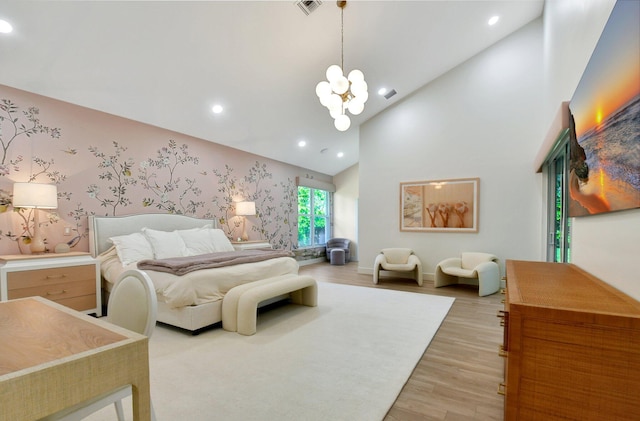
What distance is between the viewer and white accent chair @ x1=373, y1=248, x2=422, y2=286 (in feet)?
16.6

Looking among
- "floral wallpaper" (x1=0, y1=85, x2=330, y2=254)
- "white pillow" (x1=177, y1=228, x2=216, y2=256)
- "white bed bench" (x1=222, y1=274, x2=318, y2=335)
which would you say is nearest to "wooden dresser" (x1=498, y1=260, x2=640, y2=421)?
"white bed bench" (x1=222, y1=274, x2=318, y2=335)

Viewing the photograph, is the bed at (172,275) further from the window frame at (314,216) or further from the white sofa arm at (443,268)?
the window frame at (314,216)

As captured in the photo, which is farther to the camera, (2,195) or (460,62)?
(460,62)

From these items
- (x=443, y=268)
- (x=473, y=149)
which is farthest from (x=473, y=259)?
(x=473, y=149)

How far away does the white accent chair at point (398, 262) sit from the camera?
507 cm

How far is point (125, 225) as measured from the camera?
12.7ft

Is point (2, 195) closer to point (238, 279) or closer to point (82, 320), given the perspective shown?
point (238, 279)

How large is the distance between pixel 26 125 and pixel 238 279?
2.78 meters

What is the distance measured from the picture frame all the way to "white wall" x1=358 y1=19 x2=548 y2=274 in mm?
116

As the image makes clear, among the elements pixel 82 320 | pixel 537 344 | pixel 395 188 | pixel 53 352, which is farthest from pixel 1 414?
pixel 395 188

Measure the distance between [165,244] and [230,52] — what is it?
254 cm

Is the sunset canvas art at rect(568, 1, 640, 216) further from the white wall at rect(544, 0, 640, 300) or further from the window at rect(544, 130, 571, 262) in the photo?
the window at rect(544, 130, 571, 262)

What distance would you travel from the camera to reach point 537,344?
111 cm

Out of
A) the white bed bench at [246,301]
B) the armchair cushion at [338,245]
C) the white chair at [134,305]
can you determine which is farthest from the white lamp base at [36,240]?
the armchair cushion at [338,245]
